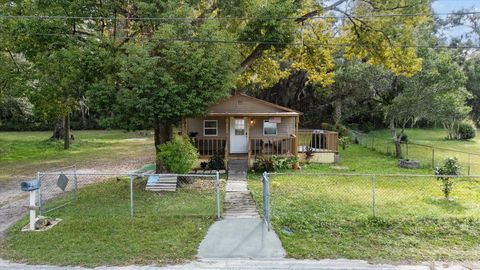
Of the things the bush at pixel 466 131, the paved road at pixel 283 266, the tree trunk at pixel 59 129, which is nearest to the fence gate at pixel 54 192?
the paved road at pixel 283 266

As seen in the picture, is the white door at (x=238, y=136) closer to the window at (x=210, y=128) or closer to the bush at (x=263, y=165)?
the window at (x=210, y=128)

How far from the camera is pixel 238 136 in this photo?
729 inches

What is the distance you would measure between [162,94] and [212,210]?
380cm

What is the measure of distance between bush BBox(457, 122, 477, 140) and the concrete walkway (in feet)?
83.4

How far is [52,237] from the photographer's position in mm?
8367

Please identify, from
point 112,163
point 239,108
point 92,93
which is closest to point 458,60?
point 239,108

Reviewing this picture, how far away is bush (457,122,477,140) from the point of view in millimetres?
30062

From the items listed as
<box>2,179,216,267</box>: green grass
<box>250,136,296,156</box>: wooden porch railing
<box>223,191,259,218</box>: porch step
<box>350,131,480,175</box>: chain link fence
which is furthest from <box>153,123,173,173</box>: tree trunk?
<box>350,131,480,175</box>: chain link fence

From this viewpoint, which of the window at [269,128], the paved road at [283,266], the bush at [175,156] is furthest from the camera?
the window at [269,128]

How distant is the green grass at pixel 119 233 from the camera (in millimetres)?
7344

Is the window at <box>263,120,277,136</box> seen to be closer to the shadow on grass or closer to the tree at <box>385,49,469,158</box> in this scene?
the tree at <box>385,49,469,158</box>

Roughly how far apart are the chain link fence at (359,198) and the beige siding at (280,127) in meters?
4.34

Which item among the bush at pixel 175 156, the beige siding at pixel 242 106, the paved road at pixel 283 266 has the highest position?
the beige siding at pixel 242 106

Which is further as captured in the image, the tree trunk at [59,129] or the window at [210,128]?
the tree trunk at [59,129]
